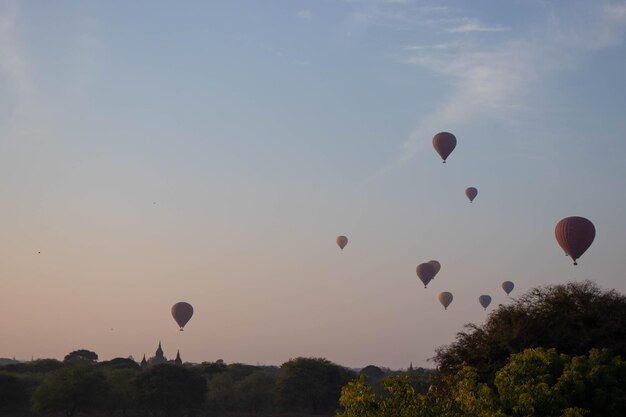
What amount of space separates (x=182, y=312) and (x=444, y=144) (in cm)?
5887

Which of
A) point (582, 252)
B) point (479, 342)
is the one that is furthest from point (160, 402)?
point (479, 342)

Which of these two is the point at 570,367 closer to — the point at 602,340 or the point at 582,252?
the point at 602,340

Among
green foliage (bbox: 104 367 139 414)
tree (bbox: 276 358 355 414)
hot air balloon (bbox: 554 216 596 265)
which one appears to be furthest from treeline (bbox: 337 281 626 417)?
tree (bbox: 276 358 355 414)

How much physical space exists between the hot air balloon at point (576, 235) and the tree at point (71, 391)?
60.7 m

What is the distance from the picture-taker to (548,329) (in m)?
42.8

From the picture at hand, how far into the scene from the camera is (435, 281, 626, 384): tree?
41344mm

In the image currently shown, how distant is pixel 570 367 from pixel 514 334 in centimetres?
1249

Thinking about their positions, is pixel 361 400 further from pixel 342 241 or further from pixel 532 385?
pixel 342 241

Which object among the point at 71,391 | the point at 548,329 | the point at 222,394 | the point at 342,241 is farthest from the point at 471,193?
the point at 548,329

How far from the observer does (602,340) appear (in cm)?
4097

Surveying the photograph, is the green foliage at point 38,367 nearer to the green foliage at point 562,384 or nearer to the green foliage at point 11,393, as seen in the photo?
the green foliage at point 11,393

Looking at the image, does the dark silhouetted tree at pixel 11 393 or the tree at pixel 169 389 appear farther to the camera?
the tree at pixel 169 389

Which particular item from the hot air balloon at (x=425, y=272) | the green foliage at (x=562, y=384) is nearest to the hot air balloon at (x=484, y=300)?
the hot air balloon at (x=425, y=272)

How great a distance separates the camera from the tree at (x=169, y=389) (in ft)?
345
